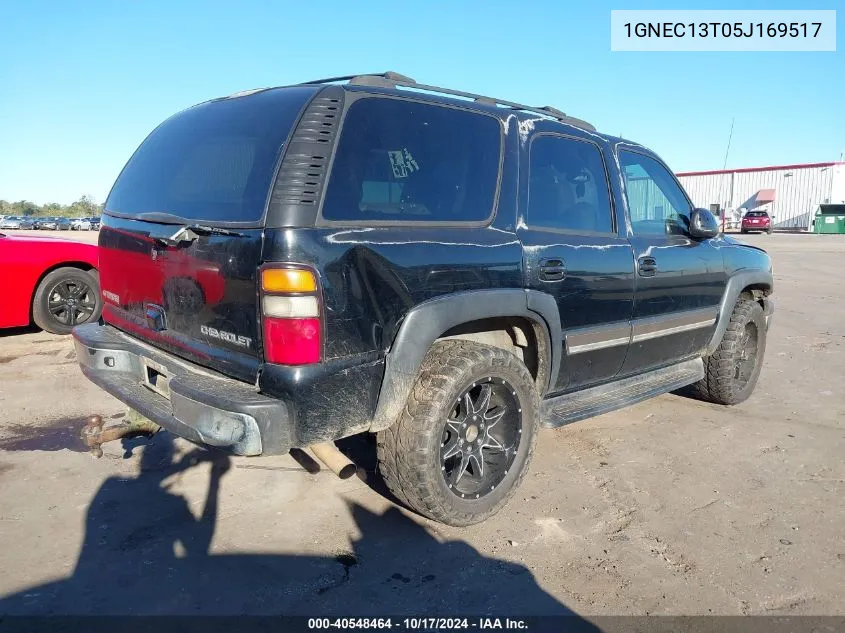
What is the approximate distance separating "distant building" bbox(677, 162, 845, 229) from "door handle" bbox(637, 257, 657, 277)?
43.4m

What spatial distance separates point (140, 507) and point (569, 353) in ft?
7.77

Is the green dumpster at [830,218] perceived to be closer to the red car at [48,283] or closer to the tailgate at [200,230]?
the red car at [48,283]

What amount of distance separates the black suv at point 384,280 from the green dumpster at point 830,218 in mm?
44223

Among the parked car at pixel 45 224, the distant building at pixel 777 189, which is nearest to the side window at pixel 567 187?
the distant building at pixel 777 189

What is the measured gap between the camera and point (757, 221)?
1526 inches

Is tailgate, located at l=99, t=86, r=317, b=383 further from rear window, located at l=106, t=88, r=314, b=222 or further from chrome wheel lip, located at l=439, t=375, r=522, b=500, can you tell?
chrome wheel lip, located at l=439, t=375, r=522, b=500

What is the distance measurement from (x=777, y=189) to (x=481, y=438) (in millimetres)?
52583

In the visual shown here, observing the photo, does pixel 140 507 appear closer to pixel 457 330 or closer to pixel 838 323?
pixel 457 330

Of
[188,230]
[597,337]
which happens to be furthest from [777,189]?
[188,230]

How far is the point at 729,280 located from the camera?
4.66m

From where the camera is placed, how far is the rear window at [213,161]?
2.56 meters

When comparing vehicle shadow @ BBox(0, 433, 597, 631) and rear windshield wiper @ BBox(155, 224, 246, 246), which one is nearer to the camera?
vehicle shadow @ BBox(0, 433, 597, 631)

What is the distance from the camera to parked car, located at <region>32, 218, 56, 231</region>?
49362 mm

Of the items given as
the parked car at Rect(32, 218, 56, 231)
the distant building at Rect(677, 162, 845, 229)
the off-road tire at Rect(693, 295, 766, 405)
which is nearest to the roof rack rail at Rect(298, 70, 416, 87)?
the off-road tire at Rect(693, 295, 766, 405)
